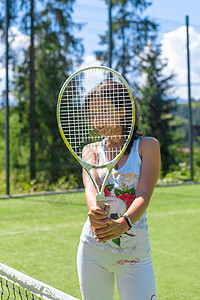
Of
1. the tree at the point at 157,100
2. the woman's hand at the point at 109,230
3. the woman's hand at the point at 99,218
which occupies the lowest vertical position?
the woman's hand at the point at 109,230

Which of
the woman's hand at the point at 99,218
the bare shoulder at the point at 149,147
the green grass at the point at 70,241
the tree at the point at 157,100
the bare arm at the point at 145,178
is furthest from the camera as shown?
the tree at the point at 157,100

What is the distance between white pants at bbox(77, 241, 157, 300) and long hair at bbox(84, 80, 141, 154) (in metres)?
0.48

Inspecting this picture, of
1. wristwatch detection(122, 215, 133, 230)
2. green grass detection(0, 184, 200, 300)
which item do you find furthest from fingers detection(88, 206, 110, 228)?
green grass detection(0, 184, 200, 300)

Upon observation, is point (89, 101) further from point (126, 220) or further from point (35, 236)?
point (35, 236)

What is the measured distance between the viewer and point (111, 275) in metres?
1.85

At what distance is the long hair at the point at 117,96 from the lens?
1.84 meters

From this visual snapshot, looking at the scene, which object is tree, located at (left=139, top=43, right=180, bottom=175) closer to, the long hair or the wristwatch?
the long hair

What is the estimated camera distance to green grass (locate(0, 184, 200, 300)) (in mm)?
3838

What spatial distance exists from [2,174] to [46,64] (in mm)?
4245

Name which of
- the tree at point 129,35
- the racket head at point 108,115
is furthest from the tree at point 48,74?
the racket head at point 108,115

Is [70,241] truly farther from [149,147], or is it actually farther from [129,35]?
[129,35]

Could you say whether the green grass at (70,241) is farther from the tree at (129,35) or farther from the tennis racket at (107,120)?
the tree at (129,35)

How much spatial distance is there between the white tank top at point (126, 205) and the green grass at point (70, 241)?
0.73 metres

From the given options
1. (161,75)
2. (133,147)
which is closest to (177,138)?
(161,75)
